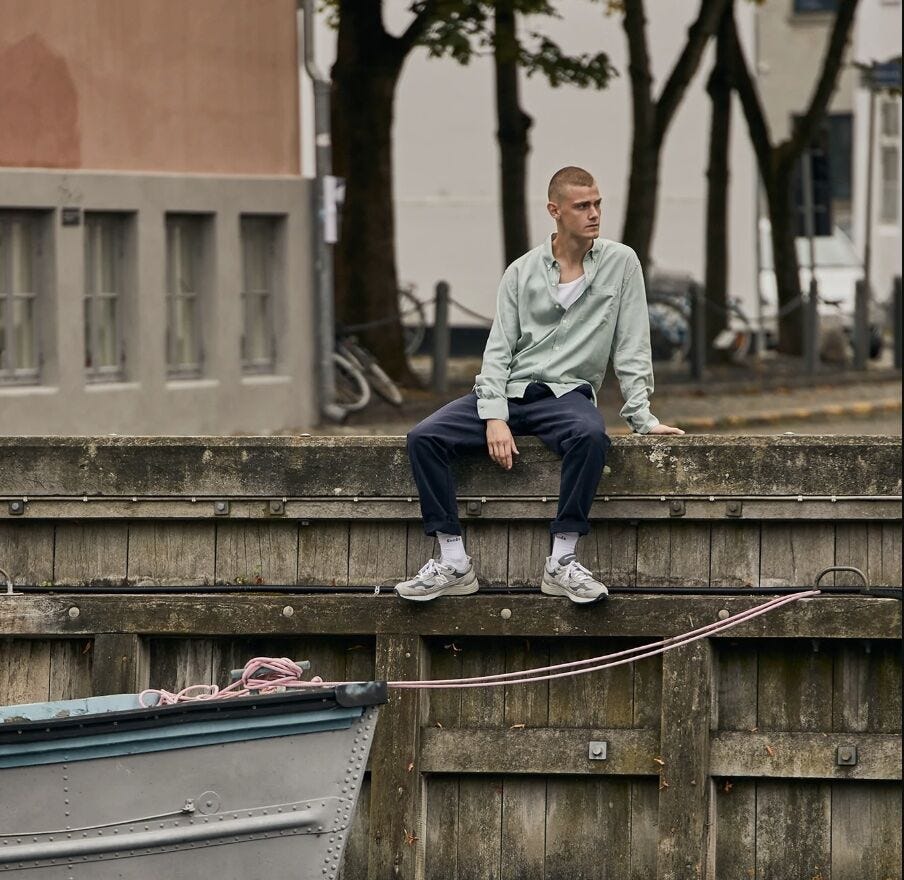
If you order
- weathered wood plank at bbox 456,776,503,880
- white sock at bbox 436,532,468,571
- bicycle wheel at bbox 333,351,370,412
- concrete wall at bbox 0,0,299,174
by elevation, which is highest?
concrete wall at bbox 0,0,299,174

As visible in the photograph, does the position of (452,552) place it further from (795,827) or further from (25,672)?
(25,672)

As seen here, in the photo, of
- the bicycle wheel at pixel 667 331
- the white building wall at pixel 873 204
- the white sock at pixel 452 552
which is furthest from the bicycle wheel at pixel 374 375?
the white building wall at pixel 873 204

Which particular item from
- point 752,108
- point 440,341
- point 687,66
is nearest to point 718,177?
point 752,108

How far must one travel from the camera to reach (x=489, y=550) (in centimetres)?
738

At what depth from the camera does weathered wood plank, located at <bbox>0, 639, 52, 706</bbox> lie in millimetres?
7480

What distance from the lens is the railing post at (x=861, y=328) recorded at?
29812 millimetres

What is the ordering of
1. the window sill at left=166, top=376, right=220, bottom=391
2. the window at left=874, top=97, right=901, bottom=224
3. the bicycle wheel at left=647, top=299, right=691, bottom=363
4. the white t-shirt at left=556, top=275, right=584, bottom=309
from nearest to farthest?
the white t-shirt at left=556, top=275, right=584, bottom=309
the window sill at left=166, top=376, right=220, bottom=391
the bicycle wheel at left=647, top=299, right=691, bottom=363
the window at left=874, top=97, right=901, bottom=224

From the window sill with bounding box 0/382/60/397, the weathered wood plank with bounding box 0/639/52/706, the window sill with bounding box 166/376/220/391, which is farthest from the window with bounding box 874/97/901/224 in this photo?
the weathered wood plank with bounding box 0/639/52/706

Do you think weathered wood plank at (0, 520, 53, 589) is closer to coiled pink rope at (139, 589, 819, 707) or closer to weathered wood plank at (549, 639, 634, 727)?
coiled pink rope at (139, 589, 819, 707)

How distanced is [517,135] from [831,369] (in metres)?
5.98

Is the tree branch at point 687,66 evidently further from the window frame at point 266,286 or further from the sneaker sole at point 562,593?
the sneaker sole at point 562,593

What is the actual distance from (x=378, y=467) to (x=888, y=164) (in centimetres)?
4540

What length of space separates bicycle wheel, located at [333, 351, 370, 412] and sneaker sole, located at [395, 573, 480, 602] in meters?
13.4

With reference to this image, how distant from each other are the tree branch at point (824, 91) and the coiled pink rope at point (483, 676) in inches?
903
